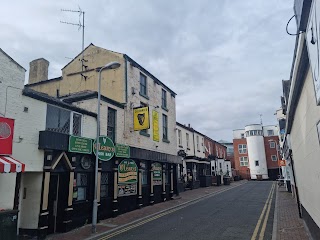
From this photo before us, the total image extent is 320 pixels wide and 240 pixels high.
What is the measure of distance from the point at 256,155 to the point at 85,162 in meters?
55.7

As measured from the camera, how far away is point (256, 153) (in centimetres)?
6247

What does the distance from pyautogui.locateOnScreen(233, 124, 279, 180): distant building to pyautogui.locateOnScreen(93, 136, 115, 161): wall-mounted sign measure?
177ft

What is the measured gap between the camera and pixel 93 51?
20312 millimetres

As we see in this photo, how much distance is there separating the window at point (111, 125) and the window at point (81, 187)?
3.20 m

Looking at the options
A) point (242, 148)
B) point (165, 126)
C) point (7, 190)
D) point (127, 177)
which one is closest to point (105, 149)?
point (127, 177)

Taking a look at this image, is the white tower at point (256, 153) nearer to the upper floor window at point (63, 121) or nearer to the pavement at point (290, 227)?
the pavement at point (290, 227)

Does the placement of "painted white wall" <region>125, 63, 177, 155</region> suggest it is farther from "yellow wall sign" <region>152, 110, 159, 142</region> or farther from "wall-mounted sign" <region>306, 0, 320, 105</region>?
"wall-mounted sign" <region>306, 0, 320, 105</region>

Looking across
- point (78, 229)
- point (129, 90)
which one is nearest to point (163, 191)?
point (129, 90)

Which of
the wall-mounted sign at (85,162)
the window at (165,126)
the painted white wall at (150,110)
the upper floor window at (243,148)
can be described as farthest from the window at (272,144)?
the wall-mounted sign at (85,162)

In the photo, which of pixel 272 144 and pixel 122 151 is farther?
pixel 272 144

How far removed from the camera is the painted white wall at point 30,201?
10617 mm

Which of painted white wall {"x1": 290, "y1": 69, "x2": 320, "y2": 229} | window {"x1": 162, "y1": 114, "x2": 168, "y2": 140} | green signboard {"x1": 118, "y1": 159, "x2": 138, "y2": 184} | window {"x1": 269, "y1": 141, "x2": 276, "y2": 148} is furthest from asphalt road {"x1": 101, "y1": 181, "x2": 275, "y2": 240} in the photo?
window {"x1": 269, "y1": 141, "x2": 276, "y2": 148}

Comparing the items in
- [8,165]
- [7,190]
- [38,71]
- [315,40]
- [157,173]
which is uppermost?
[38,71]

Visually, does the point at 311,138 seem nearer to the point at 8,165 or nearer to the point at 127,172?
the point at 8,165
